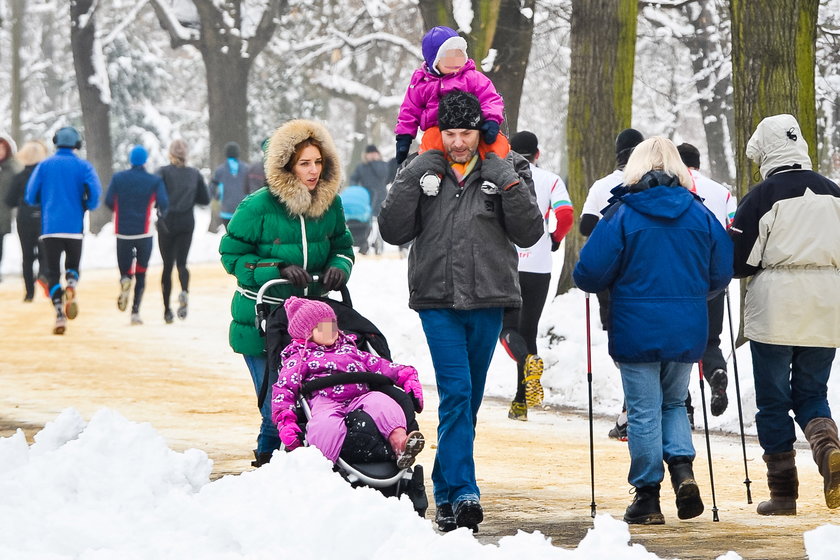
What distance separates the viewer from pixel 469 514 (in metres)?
6.55

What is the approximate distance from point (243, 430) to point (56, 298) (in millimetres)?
6740

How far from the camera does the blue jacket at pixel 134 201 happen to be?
55.6 feet

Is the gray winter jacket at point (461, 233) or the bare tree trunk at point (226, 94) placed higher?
the bare tree trunk at point (226, 94)

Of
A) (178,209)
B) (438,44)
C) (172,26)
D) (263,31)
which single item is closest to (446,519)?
(438,44)

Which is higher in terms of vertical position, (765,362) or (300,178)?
(300,178)

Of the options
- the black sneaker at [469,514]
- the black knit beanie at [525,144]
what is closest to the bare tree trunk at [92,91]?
the black knit beanie at [525,144]

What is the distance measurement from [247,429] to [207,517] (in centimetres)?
491

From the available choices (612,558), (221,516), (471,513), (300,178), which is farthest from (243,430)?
(612,558)

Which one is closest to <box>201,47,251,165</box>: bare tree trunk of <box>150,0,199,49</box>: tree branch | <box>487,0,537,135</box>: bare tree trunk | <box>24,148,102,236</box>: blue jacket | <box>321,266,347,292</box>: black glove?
<box>150,0,199,49</box>: tree branch

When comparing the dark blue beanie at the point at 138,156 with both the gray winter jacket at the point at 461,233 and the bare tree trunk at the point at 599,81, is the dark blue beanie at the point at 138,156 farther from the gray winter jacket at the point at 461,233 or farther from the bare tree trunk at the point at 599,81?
the gray winter jacket at the point at 461,233

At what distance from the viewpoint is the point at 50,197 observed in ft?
52.4

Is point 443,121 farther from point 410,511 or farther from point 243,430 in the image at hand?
point 243,430

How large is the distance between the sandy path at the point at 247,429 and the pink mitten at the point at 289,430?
961 mm

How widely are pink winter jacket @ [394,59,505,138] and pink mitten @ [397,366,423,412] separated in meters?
1.19
